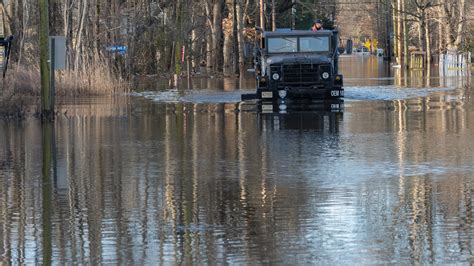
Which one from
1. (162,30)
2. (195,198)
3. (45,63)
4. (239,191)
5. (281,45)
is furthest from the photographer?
(162,30)

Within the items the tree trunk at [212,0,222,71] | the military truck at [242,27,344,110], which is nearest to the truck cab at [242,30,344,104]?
the military truck at [242,27,344,110]

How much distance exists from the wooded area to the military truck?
3.37 m

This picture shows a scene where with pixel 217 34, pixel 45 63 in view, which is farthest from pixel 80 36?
pixel 217 34

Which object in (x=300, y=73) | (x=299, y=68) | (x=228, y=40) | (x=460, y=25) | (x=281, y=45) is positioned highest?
(x=460, y=25)

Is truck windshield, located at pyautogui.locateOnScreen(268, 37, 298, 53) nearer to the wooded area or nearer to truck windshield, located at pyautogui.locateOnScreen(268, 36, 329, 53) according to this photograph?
truck windshield, located at pyautogui.locateOnScreen(268, 36, 329, 53)

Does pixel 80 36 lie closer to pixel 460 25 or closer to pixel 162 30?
pixel 162 30

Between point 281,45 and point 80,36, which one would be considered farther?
point 80,36

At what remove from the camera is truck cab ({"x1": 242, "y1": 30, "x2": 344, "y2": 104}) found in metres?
32.4

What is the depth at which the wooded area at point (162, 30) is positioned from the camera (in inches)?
1454

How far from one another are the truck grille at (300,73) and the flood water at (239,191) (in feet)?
22.3

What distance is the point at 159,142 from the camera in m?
20.3

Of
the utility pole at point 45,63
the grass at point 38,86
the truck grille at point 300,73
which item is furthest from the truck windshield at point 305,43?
the utility pole at point 45,63

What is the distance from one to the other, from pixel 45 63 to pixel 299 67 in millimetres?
9895

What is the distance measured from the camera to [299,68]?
32500mm
